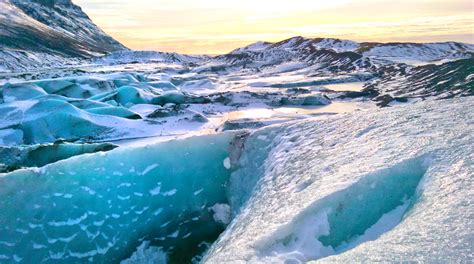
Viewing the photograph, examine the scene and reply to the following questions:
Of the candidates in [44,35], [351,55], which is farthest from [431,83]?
[44,35]

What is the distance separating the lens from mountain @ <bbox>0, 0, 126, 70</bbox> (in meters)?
89.8

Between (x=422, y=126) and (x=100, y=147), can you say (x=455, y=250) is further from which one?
(x=100, y=147)

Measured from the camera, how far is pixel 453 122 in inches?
218

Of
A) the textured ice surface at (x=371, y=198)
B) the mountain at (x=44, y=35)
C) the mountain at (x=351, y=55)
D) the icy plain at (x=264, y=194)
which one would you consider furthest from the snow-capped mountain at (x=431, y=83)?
the mountain at (x=44, y=35)

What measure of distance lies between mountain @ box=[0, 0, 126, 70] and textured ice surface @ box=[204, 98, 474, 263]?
274 ft

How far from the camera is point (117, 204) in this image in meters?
7.15

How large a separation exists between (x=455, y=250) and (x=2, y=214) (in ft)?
20.4

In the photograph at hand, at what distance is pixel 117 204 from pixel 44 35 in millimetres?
123822

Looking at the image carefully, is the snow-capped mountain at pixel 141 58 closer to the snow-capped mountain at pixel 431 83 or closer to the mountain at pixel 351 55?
the mountain at pixel 351 55

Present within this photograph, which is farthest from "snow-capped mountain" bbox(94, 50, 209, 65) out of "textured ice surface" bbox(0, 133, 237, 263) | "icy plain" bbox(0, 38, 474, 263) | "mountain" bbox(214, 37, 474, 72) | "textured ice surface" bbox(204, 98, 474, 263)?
"textured ice surface" bbox(204, 98, 474, 263)

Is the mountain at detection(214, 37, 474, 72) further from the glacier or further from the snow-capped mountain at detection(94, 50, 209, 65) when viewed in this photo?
the glacier

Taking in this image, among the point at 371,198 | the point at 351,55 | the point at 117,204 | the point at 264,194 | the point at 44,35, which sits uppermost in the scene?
the point at 44,35

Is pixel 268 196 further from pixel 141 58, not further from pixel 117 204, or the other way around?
pixel 141 58

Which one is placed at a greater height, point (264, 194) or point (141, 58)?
point (264, 194)
